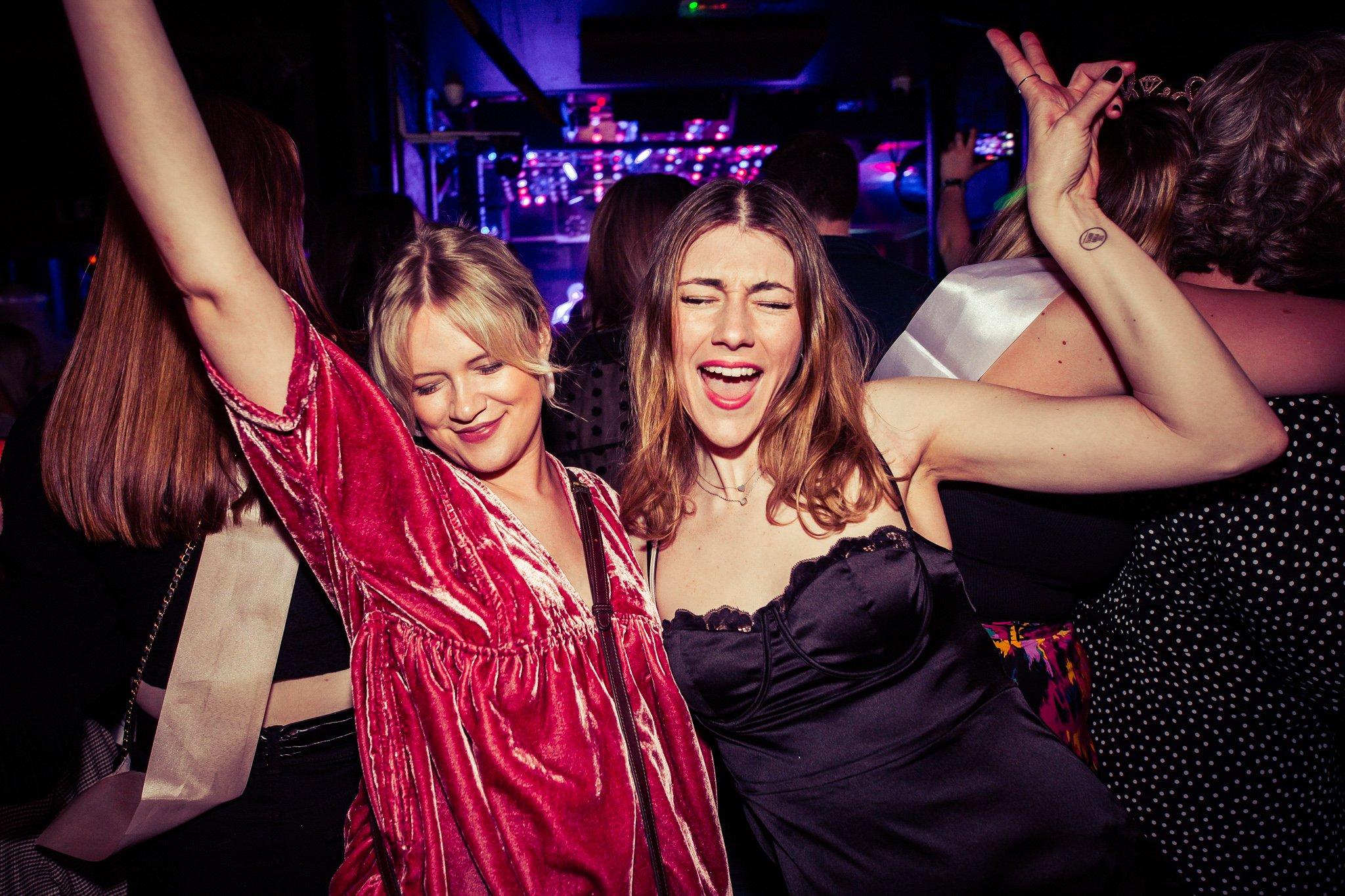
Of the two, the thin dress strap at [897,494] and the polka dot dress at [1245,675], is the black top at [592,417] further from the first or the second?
the polka dot dress at [1245,675]

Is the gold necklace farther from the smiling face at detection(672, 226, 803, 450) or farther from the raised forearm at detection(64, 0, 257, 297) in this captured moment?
the raised forearm at detection(64, 0, 257, 297)

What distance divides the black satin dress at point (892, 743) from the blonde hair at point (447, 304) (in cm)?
63

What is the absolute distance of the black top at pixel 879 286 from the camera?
8.20 feet

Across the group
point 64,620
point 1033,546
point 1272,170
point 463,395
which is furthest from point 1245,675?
point 64,620

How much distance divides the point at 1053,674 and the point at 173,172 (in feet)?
5.54

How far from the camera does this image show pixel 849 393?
154 centimetres

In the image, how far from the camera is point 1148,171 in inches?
60.1

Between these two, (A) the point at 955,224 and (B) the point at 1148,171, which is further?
(A) the point at 955,224

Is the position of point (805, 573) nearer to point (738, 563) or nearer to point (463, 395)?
point (738, 563)

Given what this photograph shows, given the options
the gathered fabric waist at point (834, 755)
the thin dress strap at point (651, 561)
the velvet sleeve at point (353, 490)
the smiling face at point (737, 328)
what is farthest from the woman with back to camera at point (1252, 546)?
the velvet sleeve at point (353, 490)

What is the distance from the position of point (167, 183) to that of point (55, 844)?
111 cm

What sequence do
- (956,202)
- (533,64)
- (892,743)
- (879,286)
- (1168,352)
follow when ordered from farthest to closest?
1. (533,64)
2. (956,202)
3. (879,286)
4. (892,743)
5. (1168,352)

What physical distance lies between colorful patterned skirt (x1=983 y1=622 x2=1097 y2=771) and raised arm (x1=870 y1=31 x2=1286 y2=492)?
37 centimetres

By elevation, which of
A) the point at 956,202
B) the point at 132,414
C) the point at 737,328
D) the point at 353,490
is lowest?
the point at 353,490
